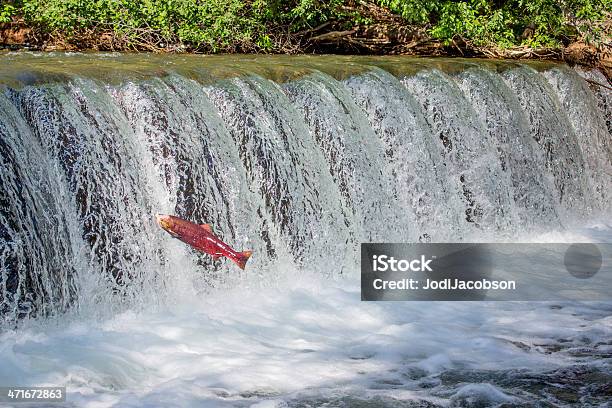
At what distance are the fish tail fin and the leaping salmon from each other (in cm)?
1

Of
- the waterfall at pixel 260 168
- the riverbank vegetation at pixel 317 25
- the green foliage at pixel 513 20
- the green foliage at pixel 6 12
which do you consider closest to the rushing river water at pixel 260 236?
the waterfall at pixel 260 168

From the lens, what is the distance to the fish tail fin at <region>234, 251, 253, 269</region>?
6301mm

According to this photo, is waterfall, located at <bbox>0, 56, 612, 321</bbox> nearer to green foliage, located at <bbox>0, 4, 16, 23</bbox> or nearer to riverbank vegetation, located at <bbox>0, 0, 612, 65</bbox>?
riverbank vegetation, located at <bbox>0, 0, 612, 65</bbox>

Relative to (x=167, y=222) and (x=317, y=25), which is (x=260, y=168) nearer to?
(x=167, y=222)

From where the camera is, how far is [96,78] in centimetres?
636

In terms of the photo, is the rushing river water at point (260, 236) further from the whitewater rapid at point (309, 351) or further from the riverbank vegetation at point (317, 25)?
the riverbank vegetation at point (317, 25)

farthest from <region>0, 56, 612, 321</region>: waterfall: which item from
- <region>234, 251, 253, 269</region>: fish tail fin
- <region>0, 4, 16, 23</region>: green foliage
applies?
<region>0, 4, 16, 23</region>: green foliage

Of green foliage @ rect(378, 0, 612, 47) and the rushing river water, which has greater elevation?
green foliage @ rect(378, 0, 612, 47)

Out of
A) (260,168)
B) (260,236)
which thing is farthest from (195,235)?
(260,168)

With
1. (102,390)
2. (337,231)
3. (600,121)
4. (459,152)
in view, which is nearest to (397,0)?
(600,121)

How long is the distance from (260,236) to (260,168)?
1.73 ft

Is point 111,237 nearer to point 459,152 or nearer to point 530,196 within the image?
point 459,152

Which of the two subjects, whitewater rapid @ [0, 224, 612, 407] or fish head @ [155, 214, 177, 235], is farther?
fish head @ [155, 214, 177, 235]

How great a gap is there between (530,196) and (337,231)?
261 cm
